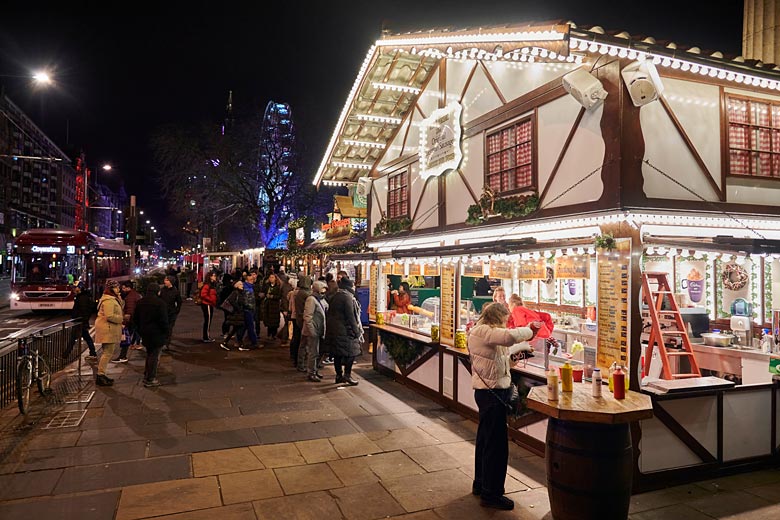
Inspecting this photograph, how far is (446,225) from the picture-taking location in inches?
371

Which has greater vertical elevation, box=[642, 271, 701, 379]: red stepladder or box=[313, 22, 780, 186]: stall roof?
box=[313, 22, 780, 186]: stall roof

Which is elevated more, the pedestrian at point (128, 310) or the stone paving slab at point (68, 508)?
the pedestrian at point (128, 310)

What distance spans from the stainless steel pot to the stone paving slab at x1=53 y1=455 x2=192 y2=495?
749 centimetres

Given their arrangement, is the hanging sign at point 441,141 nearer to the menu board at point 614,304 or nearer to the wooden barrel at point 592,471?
the menu board at point 614,304

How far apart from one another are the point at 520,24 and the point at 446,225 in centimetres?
416

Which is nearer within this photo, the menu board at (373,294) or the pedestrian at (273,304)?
the menu board at (373,294)

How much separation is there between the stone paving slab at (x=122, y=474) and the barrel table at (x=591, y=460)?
149 inches

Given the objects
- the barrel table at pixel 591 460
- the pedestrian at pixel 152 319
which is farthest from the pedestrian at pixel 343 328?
the barrel table at pixel 591 460

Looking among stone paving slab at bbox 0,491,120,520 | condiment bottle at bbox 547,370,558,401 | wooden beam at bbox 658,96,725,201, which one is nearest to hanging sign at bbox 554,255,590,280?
wooden beam at bbox 658,96,725,201

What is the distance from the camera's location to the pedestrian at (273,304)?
46.3ft

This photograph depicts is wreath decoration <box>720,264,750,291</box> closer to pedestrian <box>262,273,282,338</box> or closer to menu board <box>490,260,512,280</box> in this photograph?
menu board <box>490,260,512,280</box>

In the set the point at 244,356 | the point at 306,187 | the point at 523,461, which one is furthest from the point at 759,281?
the point at 306,187

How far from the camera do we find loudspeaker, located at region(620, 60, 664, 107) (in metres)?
5.27

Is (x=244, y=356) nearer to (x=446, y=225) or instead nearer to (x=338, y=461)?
(x=446, y=225)
